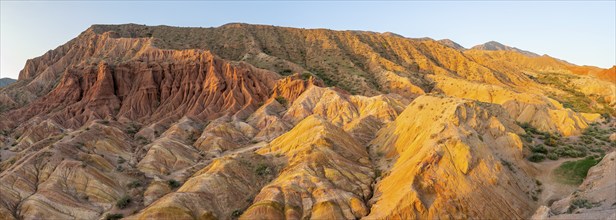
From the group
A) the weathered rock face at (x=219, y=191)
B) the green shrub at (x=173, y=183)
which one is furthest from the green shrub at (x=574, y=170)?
the green shrub at (x=173, y=183)

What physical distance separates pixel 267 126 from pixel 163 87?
29055 millimetres

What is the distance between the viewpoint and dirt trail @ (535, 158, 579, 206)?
3562 cm

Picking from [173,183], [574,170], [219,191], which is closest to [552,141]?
[574,170]

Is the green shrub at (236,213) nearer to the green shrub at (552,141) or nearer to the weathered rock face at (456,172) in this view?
the weathered rock face at (456,172)

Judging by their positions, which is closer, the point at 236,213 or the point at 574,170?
the point at 236,213

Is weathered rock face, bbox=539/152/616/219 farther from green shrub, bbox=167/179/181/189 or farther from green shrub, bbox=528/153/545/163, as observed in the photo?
green shrub, bbox=167/179/181/189

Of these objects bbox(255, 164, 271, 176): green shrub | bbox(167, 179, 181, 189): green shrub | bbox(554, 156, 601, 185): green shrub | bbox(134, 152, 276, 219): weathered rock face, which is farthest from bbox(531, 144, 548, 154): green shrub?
bbox(167, 179, 181, 189): green shrub

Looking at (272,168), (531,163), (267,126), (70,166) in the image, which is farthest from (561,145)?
(70,166)

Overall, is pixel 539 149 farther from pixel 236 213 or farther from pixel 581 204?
pixel 236 213

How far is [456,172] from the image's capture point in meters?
35.5

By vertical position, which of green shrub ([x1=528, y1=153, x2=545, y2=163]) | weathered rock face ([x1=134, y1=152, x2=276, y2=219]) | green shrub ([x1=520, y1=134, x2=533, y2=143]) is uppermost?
green shrub ([x1=520, y1=134, x2=533, y2=143])

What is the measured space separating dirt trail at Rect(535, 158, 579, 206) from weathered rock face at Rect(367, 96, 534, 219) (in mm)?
1336

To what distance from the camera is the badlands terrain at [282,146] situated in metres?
35.0

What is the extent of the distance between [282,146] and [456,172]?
67.6 ft
